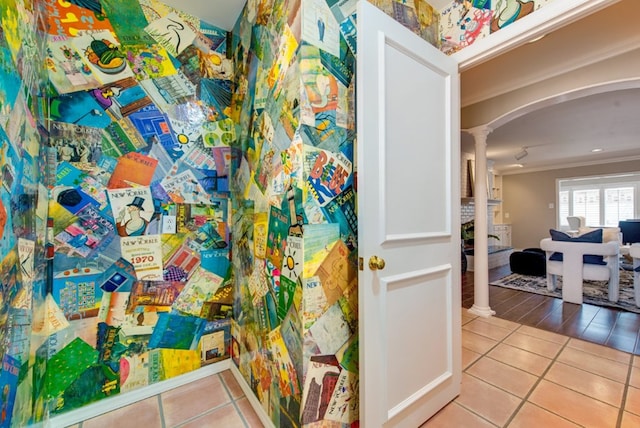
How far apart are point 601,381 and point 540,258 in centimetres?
316

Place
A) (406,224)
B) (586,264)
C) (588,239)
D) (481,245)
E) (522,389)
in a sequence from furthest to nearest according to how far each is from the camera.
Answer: (586,264) < (588,239) < (481,245) < (522,389) < (406,224)

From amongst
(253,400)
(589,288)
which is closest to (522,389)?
(253,400)

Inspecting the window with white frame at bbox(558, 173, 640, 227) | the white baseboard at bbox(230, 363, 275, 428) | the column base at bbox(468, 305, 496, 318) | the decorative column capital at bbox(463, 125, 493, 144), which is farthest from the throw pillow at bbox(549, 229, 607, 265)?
the window with white frame at bbox(558, 173, 640, 227)

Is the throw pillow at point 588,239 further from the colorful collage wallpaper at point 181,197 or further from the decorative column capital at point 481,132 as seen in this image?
the colorful collage wallpaper at point 181,197

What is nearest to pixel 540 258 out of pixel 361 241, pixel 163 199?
pixel 361 241

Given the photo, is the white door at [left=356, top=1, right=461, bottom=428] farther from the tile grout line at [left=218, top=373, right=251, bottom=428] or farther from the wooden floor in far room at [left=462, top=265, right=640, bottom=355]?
the wooden floor in far room at [left=462, top=265, right=640, bottom=355]

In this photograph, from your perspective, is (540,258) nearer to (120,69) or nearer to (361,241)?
(361,241)

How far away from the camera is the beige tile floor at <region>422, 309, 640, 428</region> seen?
1.44 metres

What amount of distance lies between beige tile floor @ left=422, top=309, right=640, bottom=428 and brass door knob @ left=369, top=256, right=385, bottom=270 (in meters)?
0.99

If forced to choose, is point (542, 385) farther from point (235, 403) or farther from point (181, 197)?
point (181, 197)

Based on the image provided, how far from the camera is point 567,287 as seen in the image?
10.6 ft

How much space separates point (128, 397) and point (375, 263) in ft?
5.64

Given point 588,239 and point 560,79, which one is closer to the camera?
point 560,79

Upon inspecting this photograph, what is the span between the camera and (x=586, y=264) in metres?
3.30
